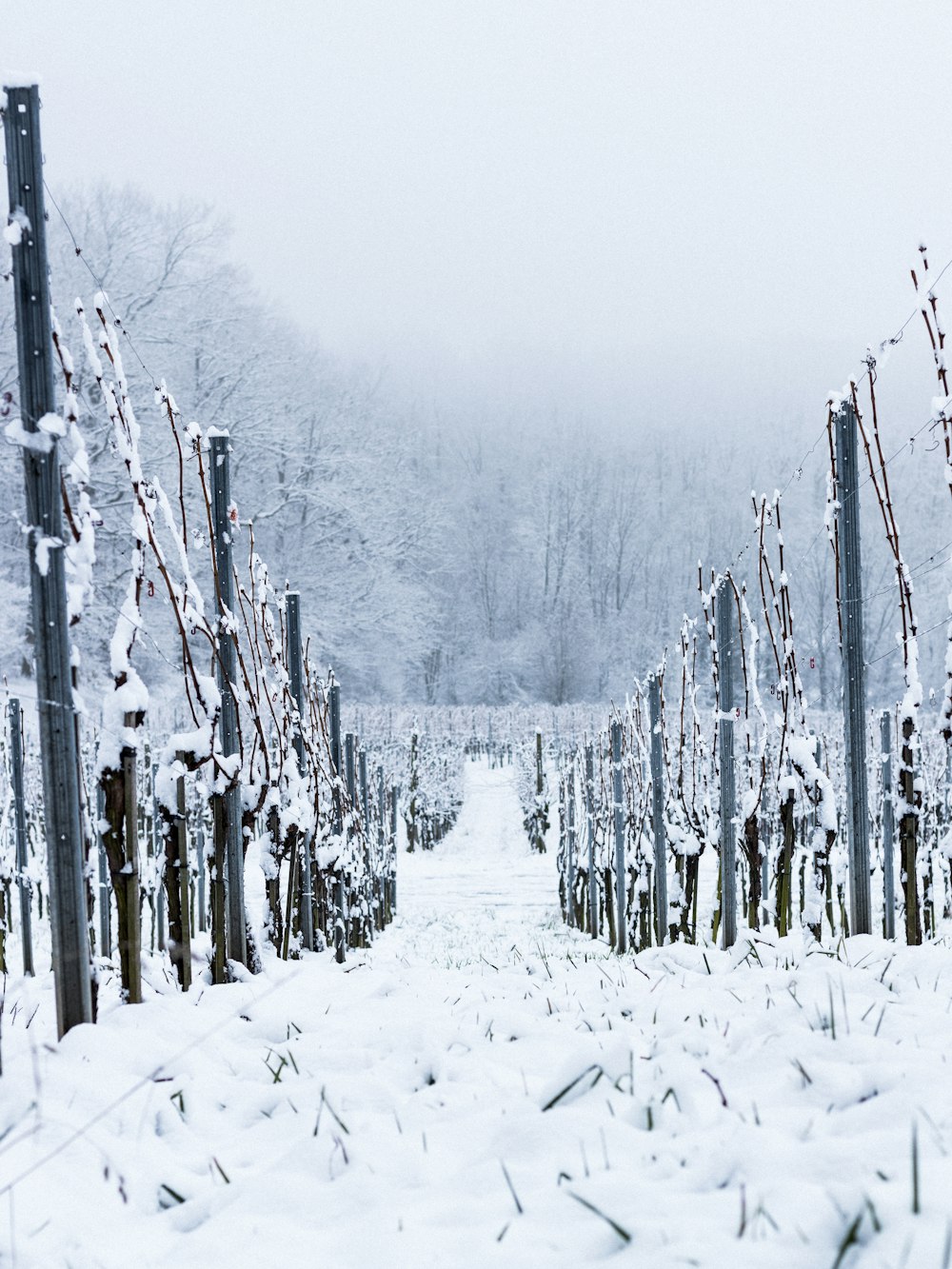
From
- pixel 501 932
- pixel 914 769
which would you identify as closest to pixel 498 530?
pixel 501 932

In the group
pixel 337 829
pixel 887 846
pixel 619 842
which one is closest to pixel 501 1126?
pixel 337 829

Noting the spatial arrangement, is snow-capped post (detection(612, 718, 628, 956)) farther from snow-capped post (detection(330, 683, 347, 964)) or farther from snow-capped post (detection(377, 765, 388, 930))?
snow-capped post (detection(377, 765, 388, 930))

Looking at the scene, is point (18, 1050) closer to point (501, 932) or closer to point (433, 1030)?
point (433, 1030)

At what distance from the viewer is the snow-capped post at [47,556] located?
222 centimetres

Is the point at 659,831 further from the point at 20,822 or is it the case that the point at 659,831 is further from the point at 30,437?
the point at 30,437

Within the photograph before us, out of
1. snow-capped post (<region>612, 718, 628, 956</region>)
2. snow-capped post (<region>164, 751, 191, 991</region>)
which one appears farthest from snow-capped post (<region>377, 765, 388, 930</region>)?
snow-capped post (<region>164, 751, 191, 991</region>)

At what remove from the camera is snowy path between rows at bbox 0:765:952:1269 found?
130 cm

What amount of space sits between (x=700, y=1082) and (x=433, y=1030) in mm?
857

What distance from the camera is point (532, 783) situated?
19.1 m

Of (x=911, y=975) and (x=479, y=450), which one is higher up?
(x=479, y=450)

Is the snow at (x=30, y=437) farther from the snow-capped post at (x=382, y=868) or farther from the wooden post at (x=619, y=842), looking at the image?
the snow-capped post at (x=382, y=868)

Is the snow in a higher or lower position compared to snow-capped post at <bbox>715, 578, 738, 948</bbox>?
higher

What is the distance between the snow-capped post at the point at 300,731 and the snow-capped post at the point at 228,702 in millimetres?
908

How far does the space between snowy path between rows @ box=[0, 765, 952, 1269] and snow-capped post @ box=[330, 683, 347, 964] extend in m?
2.83
